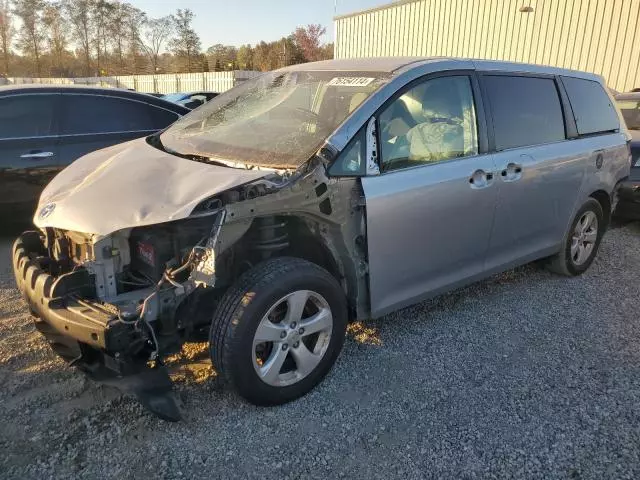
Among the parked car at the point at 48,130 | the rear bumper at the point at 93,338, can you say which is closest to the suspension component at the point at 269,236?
the rear bumper at the point at 93,338

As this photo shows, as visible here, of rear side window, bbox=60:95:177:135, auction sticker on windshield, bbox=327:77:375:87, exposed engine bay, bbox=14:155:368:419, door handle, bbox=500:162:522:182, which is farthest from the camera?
rear side window, bbox=60:95:177:135

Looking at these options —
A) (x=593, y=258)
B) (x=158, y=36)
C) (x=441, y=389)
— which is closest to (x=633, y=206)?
(x=593, y=258)

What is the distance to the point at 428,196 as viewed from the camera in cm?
317

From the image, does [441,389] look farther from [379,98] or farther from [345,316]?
[379,98]

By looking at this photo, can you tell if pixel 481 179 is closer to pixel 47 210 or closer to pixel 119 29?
pixel 47 210

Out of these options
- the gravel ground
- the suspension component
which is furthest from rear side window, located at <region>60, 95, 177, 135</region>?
the suspension component

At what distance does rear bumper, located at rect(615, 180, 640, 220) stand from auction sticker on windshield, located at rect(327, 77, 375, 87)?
452 cm

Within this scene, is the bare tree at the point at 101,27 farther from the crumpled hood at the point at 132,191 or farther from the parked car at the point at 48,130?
the crumpled hood at the point at 132,191

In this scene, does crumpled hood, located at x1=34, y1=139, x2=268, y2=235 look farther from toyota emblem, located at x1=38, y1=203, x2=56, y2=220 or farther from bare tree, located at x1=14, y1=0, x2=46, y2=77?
bare tree, located at x1=14, y1=0, x2=46, y2=77

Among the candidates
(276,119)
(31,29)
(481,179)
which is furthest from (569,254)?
(31,29)

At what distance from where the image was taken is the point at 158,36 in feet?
185

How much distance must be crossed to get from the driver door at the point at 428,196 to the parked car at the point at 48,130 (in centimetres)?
364

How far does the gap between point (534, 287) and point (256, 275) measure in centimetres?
291

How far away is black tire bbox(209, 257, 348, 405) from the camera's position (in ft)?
8.33
